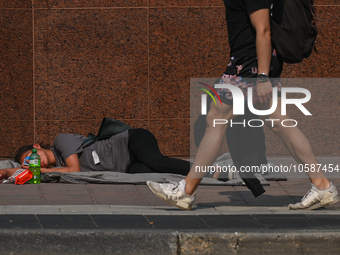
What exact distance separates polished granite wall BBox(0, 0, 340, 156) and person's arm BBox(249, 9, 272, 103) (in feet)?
10.7

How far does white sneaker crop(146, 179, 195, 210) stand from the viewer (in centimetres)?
406

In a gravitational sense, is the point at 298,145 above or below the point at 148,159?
above

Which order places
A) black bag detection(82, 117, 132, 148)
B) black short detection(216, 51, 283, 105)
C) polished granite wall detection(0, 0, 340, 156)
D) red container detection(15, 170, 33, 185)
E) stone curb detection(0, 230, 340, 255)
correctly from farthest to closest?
polished granite wall detection(0, 0, 340, 156)
black bag detection(82, 117, 132, 148)
red container detection(15, 170, 33, 185)
black short detection(216, 51, 283, 105)
stone curb detection(0, 230, 340, 255)

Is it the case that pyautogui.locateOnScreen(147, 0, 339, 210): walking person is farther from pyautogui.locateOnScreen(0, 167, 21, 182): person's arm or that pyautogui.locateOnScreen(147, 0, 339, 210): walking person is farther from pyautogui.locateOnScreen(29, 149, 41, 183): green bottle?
pyautogui.locateOnScreen(0, 167, 21, 182): person's arm

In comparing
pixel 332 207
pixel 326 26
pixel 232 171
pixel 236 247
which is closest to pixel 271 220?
pixel 236 247

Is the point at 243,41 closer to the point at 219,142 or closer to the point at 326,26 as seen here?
the point at 219,142

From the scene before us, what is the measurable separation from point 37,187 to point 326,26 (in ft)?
13.2

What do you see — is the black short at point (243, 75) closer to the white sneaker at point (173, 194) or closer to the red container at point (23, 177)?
the white sneaker at point (173, 194)

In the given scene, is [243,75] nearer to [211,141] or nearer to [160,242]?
[211,141]

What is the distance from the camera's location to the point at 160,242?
3.32m

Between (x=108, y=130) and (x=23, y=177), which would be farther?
(x=108, y=130)

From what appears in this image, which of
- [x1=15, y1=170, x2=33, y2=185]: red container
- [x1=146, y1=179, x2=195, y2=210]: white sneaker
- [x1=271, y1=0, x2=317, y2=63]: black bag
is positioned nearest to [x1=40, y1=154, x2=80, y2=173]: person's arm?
[x1=15, y1=170, x2=33, y2=185]: red container

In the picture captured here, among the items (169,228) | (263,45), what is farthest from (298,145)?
(169,228)

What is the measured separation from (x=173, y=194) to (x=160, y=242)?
765mm
